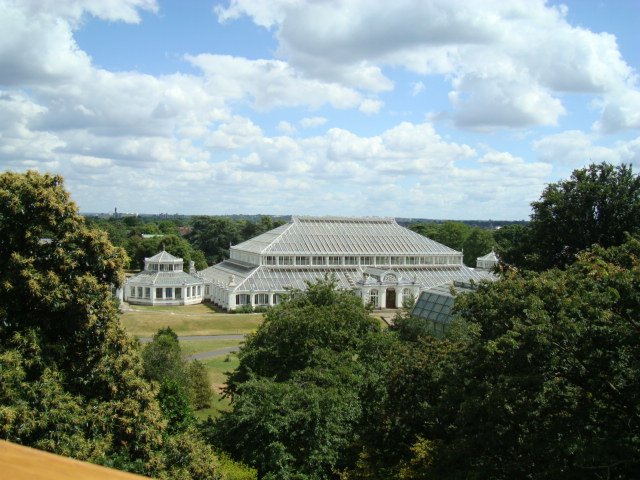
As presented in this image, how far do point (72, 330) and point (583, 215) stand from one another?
1057 inches

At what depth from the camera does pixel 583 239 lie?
31797 millimetres

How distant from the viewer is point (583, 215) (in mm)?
31906

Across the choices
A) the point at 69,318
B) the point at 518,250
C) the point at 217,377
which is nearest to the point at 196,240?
the point at 217,377

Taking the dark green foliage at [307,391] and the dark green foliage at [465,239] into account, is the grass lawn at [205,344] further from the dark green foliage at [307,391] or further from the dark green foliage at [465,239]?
the dark green foliage at [465,239]

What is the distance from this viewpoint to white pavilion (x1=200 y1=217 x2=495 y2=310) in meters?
72.9

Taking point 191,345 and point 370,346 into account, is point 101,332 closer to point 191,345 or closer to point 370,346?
point 370,346

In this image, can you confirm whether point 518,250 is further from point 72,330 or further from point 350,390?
point 72,330

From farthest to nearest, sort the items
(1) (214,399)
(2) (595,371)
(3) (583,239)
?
(1) (214,399)
(3) (583,239)
(2) (595,371)

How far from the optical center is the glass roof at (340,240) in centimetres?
7775

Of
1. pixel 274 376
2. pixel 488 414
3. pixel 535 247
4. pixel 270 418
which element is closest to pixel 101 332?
pixel 270 418

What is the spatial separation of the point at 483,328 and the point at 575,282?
9.92 feet

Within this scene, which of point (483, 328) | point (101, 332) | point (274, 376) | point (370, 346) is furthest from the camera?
point (370, 346)

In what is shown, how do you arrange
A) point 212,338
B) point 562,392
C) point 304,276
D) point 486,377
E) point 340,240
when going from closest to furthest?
point 562,392 → point 486,377 → point 212,338 → point 304,276 → point 340,240

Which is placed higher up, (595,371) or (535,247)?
(535,247)
